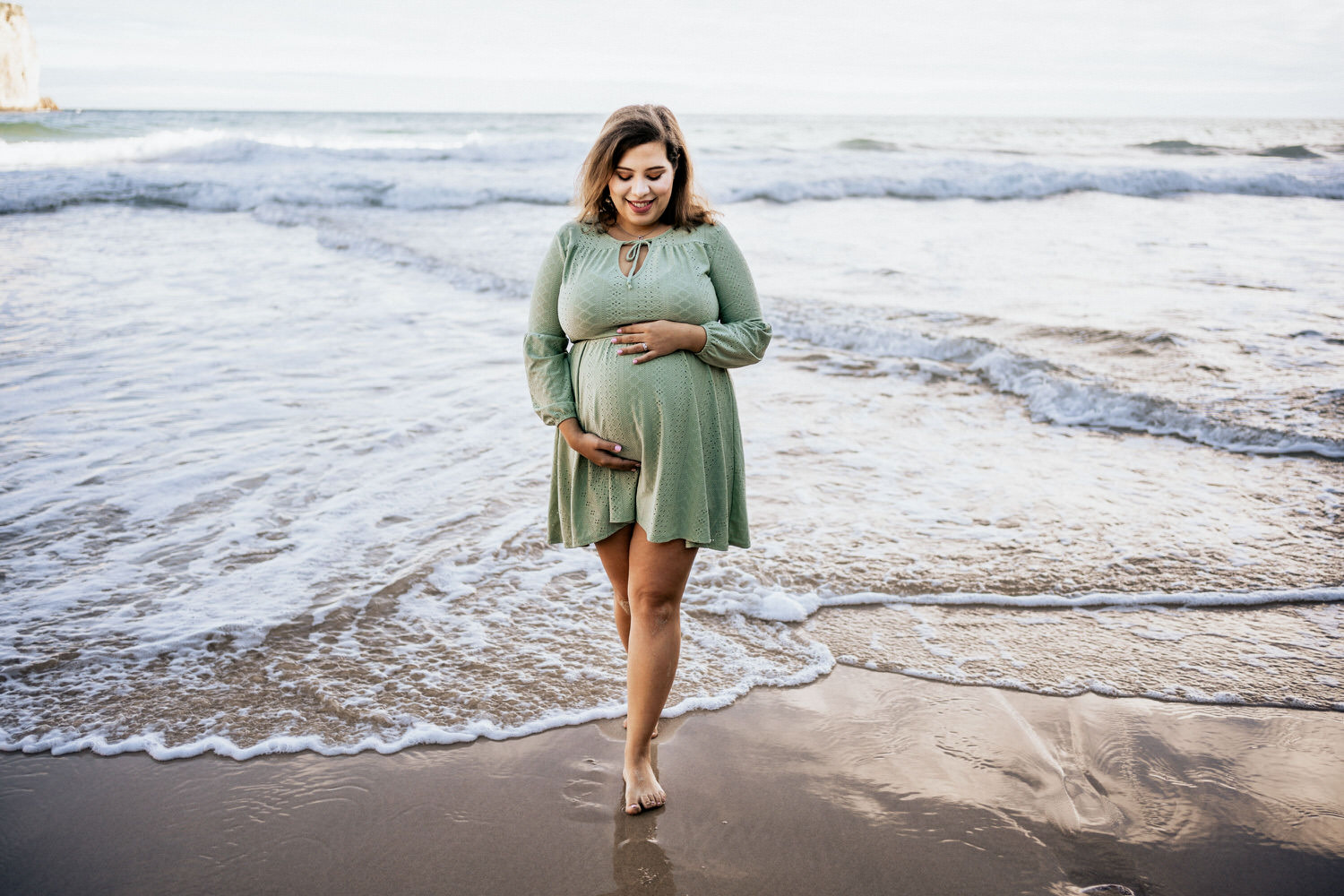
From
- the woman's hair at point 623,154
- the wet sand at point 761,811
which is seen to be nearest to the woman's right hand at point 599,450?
the woman's hair at point 623,154

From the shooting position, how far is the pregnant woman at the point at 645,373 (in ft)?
7.92

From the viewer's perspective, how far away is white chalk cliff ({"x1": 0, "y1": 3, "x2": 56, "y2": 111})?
62.6 m

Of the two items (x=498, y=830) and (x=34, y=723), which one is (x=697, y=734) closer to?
(x=498, y=830)

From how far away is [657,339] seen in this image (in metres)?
2.38

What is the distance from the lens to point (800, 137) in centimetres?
3594

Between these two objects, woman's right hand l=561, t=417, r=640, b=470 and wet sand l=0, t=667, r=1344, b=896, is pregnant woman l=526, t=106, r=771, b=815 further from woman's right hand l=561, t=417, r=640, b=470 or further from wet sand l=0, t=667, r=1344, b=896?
wet sand l=0, t=667, r=1344, b=896

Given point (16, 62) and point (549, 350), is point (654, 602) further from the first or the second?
point (16, 62)

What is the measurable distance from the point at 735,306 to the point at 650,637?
991mm

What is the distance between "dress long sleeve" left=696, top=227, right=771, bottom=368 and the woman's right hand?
36 centimetres

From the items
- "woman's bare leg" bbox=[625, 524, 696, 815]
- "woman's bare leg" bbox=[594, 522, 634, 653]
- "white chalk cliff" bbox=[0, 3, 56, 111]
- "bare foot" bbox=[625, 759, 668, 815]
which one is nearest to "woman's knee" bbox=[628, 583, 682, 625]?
"woman's bare leg" bbox=[625, 524, 696, 815]

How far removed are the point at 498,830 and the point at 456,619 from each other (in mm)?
1337

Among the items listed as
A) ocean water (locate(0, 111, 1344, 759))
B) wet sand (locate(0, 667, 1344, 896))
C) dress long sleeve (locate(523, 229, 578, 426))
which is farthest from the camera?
ocean water (locate(0, 111, 1344, 759))

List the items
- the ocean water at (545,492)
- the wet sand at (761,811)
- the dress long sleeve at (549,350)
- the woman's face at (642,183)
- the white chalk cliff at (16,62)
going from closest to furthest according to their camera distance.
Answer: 1. the wet sand at (761,811)
2. the woman's face at (642,183)
3. the dress long sleeve at (549,350)
4. the ocean water at (545,492)
5. the white chalk cliff at (16,62)

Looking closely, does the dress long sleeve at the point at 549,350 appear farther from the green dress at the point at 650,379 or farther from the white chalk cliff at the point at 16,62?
the white chalk cliff at the point at 16,62
